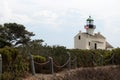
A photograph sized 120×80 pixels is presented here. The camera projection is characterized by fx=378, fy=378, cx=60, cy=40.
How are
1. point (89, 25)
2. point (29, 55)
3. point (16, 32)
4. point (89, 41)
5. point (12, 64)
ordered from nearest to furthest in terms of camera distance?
point (12, 64) < point (29, 55) < point (16, 32) < point (89, 25) < point (89, 41)

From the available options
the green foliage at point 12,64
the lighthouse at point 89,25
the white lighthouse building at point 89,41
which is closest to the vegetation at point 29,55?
the green foliage at point 12,64

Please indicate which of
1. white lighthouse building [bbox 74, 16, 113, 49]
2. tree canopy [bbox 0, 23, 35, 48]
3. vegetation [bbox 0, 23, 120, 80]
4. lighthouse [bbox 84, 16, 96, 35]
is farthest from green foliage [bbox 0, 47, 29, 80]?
white lighthouse building [bbox 74, 16, 113, 49]

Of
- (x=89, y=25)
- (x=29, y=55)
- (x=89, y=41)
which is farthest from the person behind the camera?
(x=89, y=41)

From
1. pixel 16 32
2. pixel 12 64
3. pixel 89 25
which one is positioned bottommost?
pixel 12 64

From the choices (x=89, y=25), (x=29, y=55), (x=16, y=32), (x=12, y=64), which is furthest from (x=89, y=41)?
(x=12, y=64)

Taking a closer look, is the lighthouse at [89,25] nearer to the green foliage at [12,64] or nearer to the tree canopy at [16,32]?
the tree canopy at [16,32]

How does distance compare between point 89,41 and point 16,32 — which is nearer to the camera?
point 16,32

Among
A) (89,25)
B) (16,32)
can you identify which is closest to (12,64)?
(16,32)

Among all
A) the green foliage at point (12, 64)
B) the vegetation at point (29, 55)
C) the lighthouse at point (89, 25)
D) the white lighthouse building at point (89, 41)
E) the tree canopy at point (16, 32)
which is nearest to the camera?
the green foliage at point (12, 64)

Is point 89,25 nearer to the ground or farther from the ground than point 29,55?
farther from the ground

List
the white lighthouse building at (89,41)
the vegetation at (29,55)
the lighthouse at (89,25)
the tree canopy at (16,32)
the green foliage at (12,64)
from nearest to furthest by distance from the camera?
the green foliage at (12,64), the vegetation at (29,55), the tree canopy at (16,32), the lighthouse at (89,25), the white lighthouse building at (89,41)

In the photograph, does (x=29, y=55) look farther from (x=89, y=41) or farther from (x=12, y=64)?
(x=89, y=41)

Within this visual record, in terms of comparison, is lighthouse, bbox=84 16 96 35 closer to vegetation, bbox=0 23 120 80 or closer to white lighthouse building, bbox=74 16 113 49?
white lighthouse building, bbox=74 16 113 49

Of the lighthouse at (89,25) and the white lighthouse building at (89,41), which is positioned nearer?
the lighthouse at (89,25)
